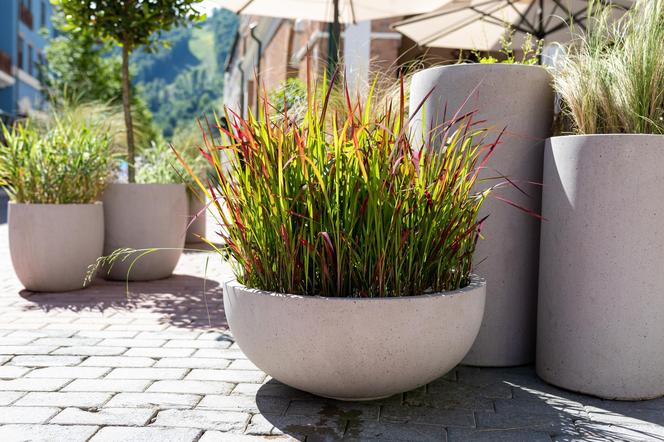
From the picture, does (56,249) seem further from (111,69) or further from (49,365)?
(111,69)

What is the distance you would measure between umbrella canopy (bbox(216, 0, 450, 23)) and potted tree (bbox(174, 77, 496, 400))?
18.1 ft

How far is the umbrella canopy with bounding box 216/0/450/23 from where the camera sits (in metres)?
7.96

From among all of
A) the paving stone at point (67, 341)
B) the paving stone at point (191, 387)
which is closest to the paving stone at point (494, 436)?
the paving stone at point (191, 387)

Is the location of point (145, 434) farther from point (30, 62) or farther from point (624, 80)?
point (30, 62)

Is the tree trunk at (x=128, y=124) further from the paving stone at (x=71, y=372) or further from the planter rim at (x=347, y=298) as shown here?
the planter rim at (x=347, y=298)

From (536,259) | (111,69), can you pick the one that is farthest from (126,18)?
(111,69)

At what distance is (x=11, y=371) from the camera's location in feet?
10.3

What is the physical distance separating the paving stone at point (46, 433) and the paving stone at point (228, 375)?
689 millimetres

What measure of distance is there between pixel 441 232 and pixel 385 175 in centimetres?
34

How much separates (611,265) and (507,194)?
632 mm

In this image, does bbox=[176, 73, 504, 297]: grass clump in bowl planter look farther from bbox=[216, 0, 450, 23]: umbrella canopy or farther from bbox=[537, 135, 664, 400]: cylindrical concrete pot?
bbox=[216, 0, 450, 23]: umbrella canopy

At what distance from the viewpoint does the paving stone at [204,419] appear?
2531 millimetres

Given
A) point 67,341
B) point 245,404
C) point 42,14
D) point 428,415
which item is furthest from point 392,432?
point 42,14

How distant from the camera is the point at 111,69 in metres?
24.3
